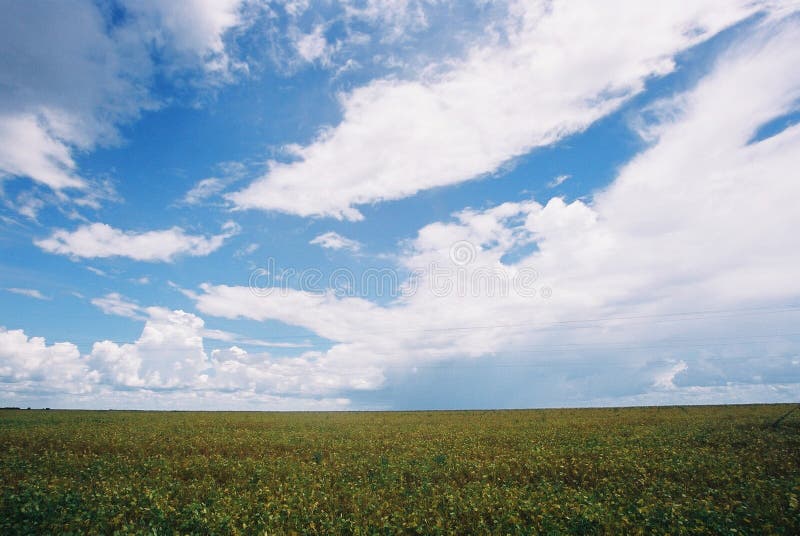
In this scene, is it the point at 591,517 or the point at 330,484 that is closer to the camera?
the point at 591,517

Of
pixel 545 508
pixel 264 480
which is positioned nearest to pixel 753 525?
pixel 545 508

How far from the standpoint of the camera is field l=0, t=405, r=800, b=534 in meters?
12.0

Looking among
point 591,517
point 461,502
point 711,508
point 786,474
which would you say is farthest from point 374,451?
point 786,474

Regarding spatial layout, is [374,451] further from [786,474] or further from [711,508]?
[786,474]

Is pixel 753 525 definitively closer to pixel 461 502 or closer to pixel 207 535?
pixel 461 502

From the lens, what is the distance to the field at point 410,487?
1203cm

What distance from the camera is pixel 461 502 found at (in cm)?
1379

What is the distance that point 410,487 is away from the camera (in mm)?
16031

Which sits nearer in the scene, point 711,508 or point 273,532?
point 273,532

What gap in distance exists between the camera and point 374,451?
23797 millimetres

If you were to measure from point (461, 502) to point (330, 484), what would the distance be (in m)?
5.71

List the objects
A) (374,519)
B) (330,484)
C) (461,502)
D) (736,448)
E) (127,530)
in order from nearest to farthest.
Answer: (127,530), (374,519), (461,502), (330,484), (736,448)

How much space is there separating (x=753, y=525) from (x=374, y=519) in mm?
10601

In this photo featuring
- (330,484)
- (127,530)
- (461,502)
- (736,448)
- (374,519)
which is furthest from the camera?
(736,448)
